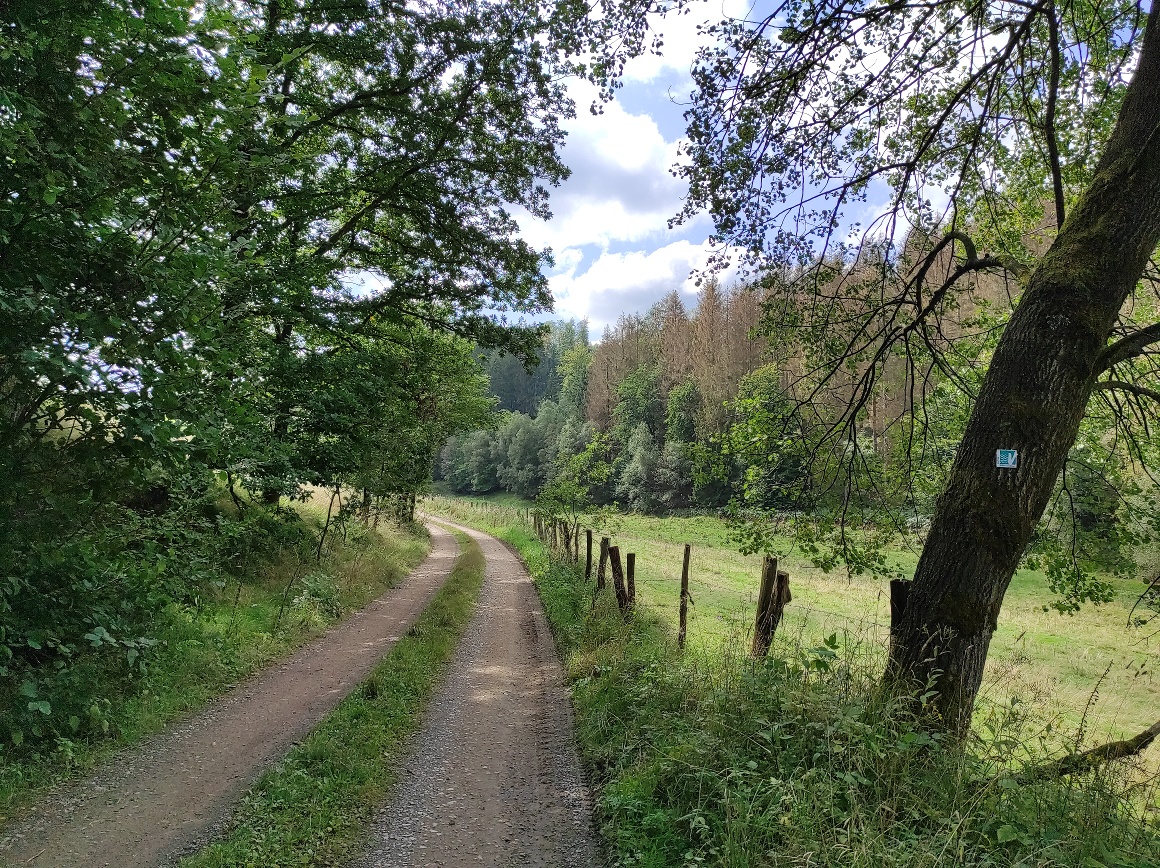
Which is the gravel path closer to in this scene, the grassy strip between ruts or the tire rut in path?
the grassy strip between ruts

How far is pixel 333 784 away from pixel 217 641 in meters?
4.06

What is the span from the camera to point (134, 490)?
414 centimetres

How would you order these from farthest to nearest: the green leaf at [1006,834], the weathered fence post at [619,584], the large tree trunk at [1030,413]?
1. the weathered fence post at [619,584]
2. the large tree trunk at [1030,413]
3. the green leaf at [1006,834]

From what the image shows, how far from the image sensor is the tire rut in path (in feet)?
13.6

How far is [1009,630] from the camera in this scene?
50.0ft

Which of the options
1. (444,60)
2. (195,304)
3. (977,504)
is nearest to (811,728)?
(977,504)

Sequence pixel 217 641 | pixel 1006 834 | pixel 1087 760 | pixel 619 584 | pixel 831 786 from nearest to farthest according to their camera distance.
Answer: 1. pixel 1006 834
2. pixel 831 786
3. pixel 1087 760
4. pixel 217 641
5. pixel 619 584

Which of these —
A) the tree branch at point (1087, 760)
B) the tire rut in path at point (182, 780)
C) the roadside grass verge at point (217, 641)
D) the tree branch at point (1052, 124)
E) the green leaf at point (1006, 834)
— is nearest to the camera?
the green leaf at point (1006, 834)

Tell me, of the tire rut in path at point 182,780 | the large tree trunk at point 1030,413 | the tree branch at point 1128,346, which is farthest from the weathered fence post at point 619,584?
the tree branch at point 1128,346

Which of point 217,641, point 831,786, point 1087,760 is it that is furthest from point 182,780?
point 1087,760

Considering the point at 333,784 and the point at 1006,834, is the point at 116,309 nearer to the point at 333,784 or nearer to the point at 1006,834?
the point at 333,784

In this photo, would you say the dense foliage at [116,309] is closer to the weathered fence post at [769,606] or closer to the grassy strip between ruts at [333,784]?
the grassy strip between ruts at [333,784]

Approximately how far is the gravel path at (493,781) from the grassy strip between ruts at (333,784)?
22cm

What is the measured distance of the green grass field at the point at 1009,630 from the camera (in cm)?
716
